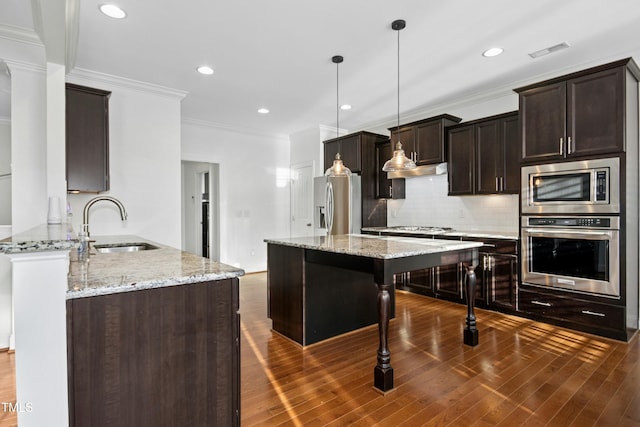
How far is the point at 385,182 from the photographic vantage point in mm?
5422

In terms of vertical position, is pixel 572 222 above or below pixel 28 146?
below

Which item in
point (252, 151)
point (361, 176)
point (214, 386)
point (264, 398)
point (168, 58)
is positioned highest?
point (168, 58)

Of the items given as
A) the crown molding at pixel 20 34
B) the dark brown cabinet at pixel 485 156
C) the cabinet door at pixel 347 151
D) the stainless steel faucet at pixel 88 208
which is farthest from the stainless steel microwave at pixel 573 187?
the crown molding at pixel 20 34

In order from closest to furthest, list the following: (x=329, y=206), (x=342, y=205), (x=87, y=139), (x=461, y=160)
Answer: (x=87, y=139), (x=461, y=160), (x=342, y=205), (x=329, y=206)

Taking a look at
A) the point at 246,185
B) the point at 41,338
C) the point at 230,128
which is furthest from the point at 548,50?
the point at 246,185

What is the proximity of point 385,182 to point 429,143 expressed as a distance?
103cm

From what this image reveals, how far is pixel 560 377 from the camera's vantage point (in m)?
2.25

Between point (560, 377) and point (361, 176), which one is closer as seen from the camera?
point (560, 377)

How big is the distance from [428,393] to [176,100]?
4.18m

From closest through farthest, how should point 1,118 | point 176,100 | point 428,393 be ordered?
point 428,393, point 176,100, point 1,118

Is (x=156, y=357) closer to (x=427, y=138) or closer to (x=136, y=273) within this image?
(x=136, y=273)

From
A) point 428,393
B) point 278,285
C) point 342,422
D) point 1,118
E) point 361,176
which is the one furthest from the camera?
point 361,176

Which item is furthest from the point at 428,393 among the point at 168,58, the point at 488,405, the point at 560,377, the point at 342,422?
the point at 168,58

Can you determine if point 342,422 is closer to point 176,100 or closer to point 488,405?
point 488,405
